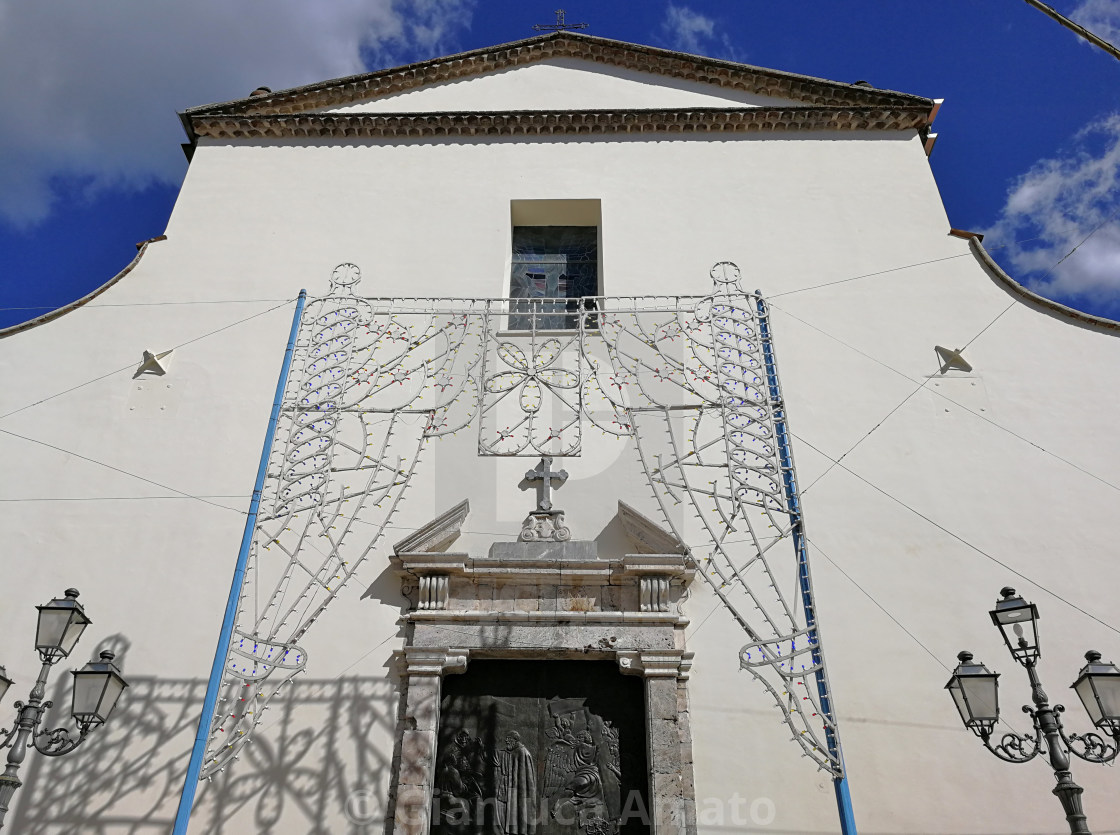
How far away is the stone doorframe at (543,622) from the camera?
5418 millimetres

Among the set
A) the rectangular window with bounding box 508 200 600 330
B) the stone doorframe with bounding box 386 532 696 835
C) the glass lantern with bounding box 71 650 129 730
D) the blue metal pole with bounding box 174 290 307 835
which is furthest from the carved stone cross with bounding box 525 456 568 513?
the glass lantern with bounding box 71 650 129 730

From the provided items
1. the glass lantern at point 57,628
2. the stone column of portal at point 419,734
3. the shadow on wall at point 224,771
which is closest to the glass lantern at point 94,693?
the glass lantern at point 57,628

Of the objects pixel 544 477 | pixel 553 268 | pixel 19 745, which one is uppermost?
pixel 553 268

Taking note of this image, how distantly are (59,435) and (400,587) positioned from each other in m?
3.10

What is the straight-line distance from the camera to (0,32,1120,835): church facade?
532 centimetres

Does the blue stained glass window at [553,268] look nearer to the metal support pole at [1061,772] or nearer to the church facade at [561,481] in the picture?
the church facade at [561,481]

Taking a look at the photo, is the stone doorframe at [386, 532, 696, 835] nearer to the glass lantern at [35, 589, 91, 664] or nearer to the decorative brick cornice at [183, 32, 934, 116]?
the glass lantern at [35, 589, 91, 664]

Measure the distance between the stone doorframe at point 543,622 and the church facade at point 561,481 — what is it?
25 millimetres

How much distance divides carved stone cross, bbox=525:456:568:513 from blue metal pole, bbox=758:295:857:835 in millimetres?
1688

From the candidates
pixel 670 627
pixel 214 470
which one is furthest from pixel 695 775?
pixel 214 470

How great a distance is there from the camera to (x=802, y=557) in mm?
4863

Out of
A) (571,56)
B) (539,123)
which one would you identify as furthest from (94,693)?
(571,56)

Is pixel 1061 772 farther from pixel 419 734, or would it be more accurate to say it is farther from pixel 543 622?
pixel 419 734

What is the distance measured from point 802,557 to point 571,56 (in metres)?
6.86
